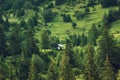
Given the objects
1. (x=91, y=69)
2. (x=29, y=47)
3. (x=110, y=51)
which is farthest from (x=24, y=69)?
(x=91, y=69)

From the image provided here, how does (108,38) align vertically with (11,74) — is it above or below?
above

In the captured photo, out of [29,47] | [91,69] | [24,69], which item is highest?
[91,69]

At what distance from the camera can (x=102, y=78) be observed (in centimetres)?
Answer: 13212

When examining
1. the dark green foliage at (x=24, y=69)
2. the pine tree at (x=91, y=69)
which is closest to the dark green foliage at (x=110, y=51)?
the pine tree at (x=91, y=69)

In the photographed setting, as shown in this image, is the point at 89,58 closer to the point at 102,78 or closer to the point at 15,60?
the point at 102,78

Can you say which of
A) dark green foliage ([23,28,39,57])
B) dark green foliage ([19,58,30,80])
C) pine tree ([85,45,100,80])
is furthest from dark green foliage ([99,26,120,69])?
dark green foliage ([23,28,39,57])

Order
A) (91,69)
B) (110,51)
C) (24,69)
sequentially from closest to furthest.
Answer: (91,69), (110,51), (24,69)

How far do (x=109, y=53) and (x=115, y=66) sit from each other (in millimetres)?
6142

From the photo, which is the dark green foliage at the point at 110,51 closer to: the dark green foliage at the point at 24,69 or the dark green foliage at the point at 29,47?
the dark green foliage at the point at 24,69

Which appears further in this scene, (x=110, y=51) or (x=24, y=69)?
(x=24, y=69)

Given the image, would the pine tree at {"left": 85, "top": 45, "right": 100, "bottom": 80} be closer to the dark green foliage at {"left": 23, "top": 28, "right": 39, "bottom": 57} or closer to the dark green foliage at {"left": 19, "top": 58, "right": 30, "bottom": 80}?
the dark green foliage at {"left": 19, "top": 58, "right": 30, "bottom": 80}

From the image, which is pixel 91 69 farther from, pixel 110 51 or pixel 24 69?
pixel 24 69

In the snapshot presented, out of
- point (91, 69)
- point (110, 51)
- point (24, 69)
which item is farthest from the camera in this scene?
point (24, 69)

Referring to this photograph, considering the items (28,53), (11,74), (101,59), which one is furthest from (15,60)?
(101,59)
